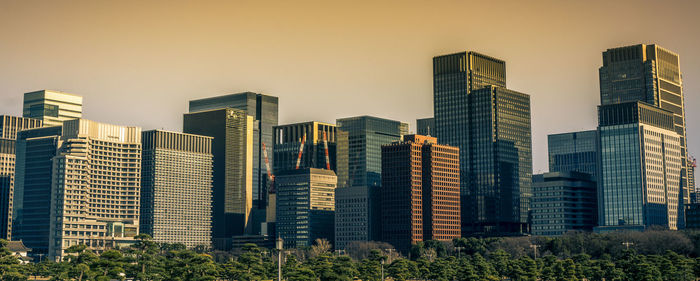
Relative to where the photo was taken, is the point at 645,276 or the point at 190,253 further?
the point at 645,276

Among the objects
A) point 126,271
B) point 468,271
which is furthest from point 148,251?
point 468,271

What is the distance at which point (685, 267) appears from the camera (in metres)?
193

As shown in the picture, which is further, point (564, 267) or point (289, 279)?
point (564, 267)

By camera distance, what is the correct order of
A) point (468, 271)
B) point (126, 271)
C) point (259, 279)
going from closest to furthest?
point (126, 271) → point (259, 279) → point (468, 271)

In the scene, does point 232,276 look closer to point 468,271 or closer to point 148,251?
point 148,251

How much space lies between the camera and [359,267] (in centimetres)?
19938

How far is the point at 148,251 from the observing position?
559 feet

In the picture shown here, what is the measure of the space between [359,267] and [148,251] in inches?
1902

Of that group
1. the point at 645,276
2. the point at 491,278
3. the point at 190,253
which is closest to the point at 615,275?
the point at 645,276

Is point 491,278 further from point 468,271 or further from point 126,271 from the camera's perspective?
point 126,271

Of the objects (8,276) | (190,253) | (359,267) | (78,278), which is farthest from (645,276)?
(8,276)

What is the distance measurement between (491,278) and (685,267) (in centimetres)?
3964

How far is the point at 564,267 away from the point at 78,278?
9758 centimetres

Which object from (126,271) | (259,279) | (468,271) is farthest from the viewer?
(468,271)
